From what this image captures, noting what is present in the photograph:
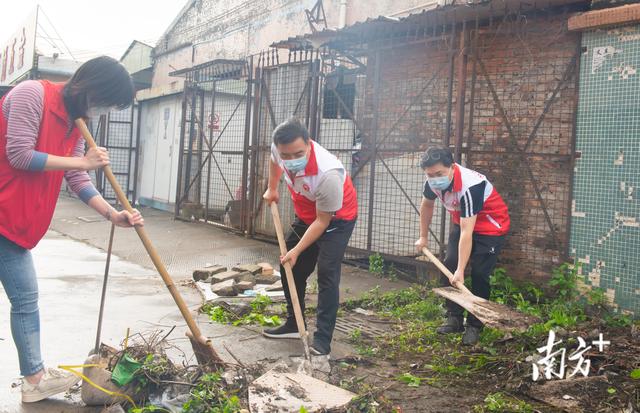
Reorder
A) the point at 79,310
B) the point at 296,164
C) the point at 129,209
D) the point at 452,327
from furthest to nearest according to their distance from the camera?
the point at 79,310
the point at 452,327
the point at 296,164
the point at 129,209

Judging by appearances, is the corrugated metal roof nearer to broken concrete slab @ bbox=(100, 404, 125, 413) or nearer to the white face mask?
the white face mask

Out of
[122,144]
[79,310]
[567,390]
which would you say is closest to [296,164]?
[567,390]

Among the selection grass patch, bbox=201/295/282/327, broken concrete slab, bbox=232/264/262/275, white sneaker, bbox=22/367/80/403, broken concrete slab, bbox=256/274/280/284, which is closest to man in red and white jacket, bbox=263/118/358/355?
grass patch, bbox=201/295/282/327

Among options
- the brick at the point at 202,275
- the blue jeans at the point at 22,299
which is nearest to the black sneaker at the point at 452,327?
the brick at the point at 202,275

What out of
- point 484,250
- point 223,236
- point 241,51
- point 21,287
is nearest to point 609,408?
point 484,250

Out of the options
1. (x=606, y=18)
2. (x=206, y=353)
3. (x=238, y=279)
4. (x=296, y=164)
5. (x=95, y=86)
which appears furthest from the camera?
(x=238, y=279)

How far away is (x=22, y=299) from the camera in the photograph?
302 cm

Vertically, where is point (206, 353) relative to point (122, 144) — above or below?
below

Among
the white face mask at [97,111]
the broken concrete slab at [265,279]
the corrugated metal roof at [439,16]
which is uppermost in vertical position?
the corrugated metal roof at [439,16]

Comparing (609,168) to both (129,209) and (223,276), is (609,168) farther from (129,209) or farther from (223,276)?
(129,209)

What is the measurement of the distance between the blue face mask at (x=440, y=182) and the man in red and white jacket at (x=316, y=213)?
0.81 m

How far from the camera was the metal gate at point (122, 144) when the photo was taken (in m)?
15.8

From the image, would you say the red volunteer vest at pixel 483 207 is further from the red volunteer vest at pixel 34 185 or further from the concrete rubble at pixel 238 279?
the red volunteer vest at pixel 34 185

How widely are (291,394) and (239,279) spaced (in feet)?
10.5
